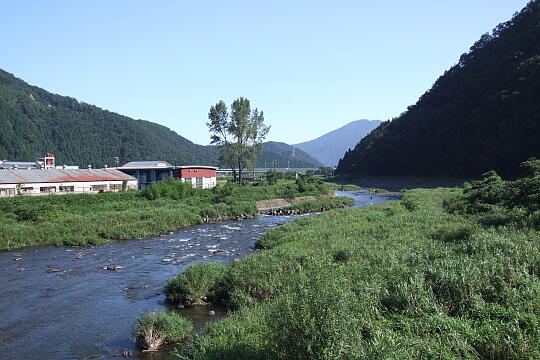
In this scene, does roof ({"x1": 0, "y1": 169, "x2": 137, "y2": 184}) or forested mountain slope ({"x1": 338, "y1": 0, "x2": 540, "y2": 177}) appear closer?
roof ({"x1": 0, "y1": 169, "x2": 137, "y2": 184})

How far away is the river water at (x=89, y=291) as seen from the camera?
40.6ft

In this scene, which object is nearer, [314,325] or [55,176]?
[314,325]

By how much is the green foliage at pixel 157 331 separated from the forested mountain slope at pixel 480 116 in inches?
2590

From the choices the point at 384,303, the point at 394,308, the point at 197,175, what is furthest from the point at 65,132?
the point at 394,308

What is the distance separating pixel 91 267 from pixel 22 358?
10458 millimetres

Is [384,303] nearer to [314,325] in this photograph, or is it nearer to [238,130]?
A: [314,325]

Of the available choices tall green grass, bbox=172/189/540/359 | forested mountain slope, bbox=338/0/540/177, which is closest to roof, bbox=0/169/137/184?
tall green grass, bbox=172/189/540/359

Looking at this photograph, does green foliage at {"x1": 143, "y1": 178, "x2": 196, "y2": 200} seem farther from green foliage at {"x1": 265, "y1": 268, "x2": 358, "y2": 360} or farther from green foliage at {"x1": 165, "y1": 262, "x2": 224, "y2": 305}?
green foliage at {"x1": 265, "y1": 268, "x2": 358, "y2": 360}

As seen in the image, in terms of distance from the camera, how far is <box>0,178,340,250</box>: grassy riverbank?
93.0 ft

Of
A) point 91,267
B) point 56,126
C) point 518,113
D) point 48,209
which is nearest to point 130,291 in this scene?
point 91,267

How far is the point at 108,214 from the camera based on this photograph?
114 feet

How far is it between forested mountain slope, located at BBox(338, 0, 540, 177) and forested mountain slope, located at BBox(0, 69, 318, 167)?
64920mm

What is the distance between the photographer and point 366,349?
22.0 ft

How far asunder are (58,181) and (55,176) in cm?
156
